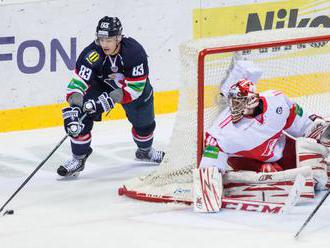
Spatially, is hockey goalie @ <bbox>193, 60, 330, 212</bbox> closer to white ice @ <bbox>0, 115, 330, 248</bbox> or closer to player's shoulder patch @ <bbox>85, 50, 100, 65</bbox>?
white ice @ <bbox>0, 115, 330, 248</bbox>

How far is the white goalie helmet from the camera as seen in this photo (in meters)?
5.74

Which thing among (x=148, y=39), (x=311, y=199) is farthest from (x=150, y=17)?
(x=311, y=199)

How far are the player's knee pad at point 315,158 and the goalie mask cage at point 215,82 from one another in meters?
0.43

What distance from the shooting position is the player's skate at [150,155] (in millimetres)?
6887

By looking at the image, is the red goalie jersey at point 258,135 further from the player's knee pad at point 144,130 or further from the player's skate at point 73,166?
the player's skate at point 73,166

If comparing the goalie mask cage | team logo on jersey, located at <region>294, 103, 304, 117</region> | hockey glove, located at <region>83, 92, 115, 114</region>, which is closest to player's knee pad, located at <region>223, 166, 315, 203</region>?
the goalie mask cage

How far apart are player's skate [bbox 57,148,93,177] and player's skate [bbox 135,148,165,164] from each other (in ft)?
1.21

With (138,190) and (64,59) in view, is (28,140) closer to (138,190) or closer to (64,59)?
(64,59)

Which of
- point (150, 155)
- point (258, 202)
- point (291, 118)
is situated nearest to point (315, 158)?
point (291, 118)

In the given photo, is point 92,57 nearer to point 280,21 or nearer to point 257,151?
point 257,151

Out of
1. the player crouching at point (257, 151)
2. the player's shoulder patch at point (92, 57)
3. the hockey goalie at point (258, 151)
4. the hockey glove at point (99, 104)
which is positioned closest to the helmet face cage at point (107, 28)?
the player's shoulder patch at point (92, 57)

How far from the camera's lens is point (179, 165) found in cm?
612

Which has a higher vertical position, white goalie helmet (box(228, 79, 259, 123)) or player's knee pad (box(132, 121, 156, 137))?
white goalie helmet (box(228, 79, 259, 123))

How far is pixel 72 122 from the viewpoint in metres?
6.21
